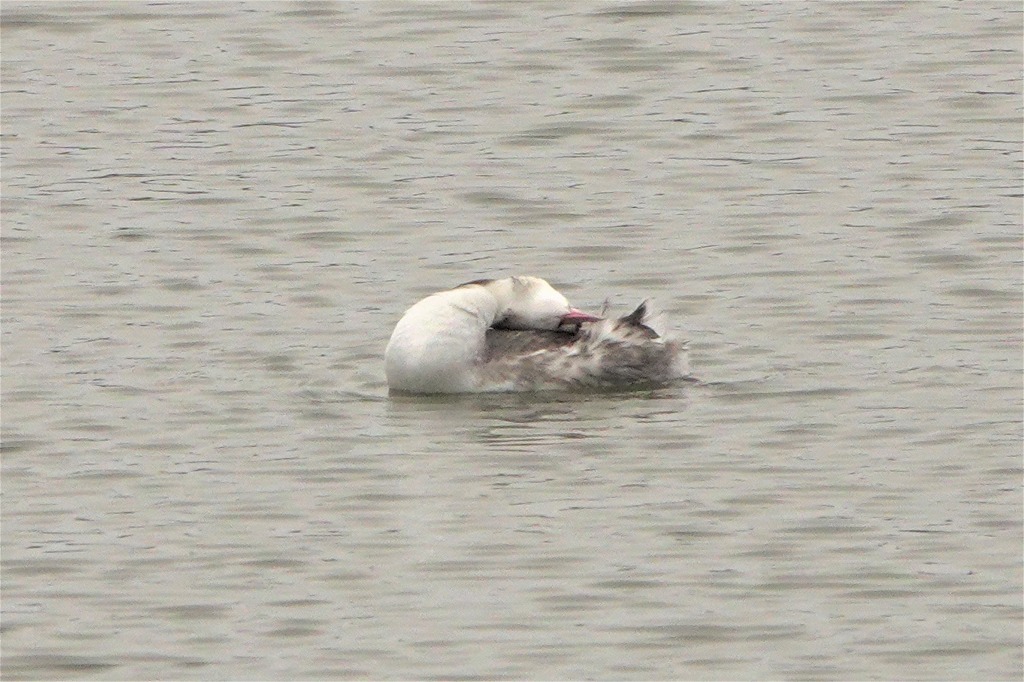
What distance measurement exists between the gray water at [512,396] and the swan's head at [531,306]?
2.38ft

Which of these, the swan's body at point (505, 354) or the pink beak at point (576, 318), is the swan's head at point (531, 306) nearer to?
the pink beak at point (576, 318)

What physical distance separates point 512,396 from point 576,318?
2.38ft

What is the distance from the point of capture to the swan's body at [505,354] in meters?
13.4

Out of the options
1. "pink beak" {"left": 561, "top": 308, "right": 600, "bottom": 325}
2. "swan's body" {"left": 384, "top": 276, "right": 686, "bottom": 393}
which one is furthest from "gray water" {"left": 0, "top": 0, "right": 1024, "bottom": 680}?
"pink beak" {"left": 561, "top": 308, "right": 600, "bottom": 325}

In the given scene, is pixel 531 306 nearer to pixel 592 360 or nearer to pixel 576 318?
pixel 576 318

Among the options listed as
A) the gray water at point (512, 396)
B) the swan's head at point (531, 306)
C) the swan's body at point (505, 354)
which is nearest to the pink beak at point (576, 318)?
the swan's head at point (531, 306)

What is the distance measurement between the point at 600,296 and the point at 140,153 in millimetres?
5113

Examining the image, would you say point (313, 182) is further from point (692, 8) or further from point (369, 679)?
point (369, 679)

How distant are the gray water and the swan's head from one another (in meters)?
0.73

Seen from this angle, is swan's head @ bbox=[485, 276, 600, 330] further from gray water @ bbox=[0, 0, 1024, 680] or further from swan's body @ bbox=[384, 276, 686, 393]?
gray water @ bbox=[0, 0, 1024, 680]

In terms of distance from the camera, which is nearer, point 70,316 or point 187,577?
point 187,577

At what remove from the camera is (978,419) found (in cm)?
1248

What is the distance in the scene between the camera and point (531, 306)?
45.8ft

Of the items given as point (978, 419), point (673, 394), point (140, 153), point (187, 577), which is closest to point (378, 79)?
point (140, 153)
